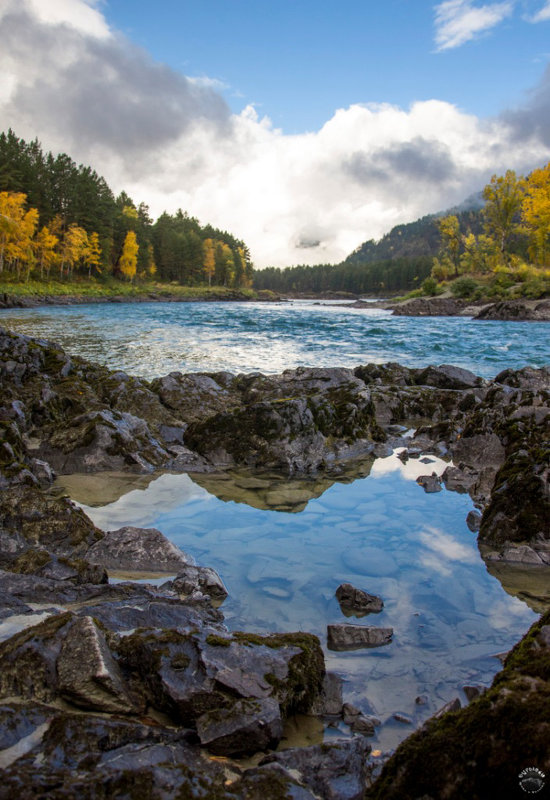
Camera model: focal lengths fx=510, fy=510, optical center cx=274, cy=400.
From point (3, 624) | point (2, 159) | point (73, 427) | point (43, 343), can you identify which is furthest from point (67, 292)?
point (3, 624)

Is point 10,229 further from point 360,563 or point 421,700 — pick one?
point 421,700

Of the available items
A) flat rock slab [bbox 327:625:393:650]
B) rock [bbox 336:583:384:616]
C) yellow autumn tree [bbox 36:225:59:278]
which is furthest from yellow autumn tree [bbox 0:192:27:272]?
flat rock slab [bbox 327:625:393:650]

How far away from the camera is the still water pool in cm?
356

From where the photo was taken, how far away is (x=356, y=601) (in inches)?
170

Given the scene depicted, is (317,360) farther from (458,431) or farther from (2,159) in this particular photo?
(2,159)

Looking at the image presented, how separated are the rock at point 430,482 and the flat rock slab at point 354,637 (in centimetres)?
350

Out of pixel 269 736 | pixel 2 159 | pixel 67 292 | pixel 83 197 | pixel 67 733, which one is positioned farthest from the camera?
pixel 83 197

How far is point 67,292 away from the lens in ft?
211

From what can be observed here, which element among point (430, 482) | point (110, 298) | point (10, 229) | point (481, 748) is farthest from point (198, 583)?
point (110, 298)

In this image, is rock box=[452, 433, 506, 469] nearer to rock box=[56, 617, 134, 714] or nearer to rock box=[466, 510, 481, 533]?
rock box=[466, 510, 481, 533]

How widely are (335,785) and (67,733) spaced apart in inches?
47.3

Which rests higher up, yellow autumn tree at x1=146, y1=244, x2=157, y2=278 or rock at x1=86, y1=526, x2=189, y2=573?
yellow autumn tree at x1=146, y1=244, x2=157, y2=278

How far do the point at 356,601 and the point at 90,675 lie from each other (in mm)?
2412

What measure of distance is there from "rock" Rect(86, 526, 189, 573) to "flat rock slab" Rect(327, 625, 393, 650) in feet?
5.47
